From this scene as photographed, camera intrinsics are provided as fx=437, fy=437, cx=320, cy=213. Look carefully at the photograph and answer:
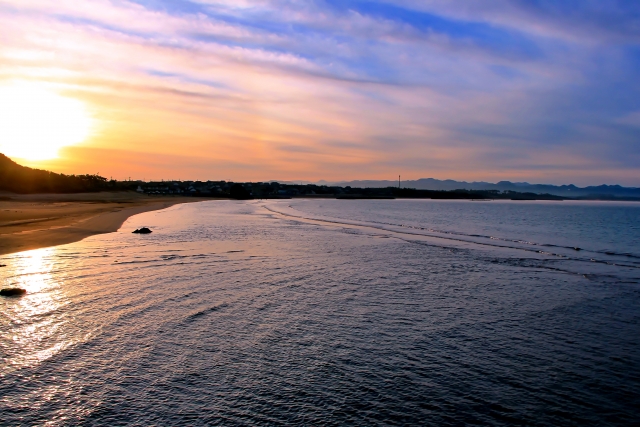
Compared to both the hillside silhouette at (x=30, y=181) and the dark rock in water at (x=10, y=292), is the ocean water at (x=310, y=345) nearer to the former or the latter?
the dark rock in water at (x=10, y=292)

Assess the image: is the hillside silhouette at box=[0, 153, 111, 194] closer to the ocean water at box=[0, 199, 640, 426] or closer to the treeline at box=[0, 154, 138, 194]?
the treeline at box=[0, 154, 138, 194]

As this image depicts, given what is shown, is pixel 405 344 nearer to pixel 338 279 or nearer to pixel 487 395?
pixel 487 395

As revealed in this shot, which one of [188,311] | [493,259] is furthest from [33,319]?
[493,259]

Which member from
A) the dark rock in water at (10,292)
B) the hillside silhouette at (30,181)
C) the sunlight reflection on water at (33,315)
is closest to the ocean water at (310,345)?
the sunlight reflection on water at (33,315)

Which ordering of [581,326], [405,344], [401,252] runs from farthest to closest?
[401,252] < [581,326] < [405,344]

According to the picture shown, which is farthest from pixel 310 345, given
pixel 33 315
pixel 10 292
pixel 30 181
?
pixel 30 181

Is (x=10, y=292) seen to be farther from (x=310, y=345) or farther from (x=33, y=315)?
(x=310, y=345)
